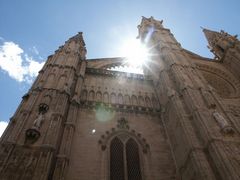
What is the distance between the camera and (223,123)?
35.5ft

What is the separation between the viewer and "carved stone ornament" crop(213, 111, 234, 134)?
1052 cm

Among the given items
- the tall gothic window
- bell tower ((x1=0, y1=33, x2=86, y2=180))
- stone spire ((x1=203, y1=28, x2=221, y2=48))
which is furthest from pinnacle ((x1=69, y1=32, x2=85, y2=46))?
stone spire ((x1=203, y1=28, x2=221, y2=48))

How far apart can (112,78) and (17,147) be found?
9013mm

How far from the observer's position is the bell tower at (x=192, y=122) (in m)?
9.46

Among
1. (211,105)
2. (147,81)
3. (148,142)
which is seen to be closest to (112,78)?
(147,81)

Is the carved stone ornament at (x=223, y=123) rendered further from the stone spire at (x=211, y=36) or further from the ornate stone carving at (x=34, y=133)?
the stone spire at (x=211, y=36)

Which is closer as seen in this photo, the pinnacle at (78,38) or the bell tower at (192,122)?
the bell tower at (192,122)

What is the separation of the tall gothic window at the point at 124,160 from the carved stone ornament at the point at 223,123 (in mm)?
3795

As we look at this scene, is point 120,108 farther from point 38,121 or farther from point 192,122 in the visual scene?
point 38,121

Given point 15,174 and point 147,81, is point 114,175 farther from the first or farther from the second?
point 147,81

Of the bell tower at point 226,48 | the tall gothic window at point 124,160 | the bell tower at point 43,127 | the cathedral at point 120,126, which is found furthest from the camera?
the bell tower at point 226,48

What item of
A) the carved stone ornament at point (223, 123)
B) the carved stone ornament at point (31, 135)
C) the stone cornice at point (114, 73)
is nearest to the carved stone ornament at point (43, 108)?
the carved stone ornament at point (31, 135)

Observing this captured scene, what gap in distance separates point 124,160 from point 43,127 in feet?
12.3

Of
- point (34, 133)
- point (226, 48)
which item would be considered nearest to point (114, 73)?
point (34, 133)
